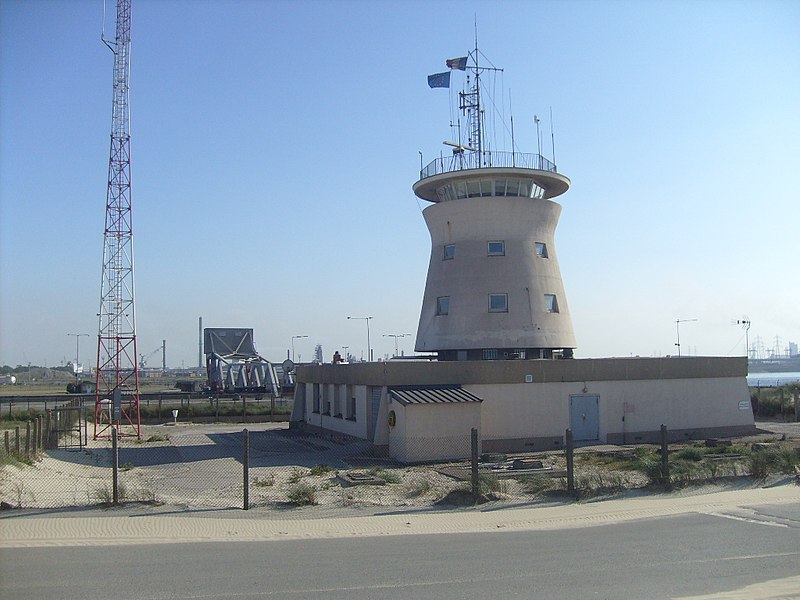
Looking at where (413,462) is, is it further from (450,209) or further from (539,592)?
(539,592)

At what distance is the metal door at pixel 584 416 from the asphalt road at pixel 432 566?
Result: 1453 cm

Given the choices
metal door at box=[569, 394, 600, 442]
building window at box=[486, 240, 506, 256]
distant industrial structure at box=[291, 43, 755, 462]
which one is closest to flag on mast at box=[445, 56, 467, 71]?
distant industrial structure at box=[291, 43, 755, 462]

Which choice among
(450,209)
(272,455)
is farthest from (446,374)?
(450,209)

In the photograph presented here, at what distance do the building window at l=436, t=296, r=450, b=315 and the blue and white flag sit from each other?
10.3 m

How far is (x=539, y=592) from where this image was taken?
990 cm

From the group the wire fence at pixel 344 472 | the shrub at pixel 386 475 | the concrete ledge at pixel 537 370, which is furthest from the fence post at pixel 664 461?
the concrete ledge at pixel 537 370

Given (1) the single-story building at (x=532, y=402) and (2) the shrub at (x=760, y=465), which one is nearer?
(2) the shrub at (x=760, y=465)

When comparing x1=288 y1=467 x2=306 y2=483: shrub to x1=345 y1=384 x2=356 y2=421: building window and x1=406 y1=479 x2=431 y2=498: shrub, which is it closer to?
x1=406 y1=479 x2=431 y2=498: shrub

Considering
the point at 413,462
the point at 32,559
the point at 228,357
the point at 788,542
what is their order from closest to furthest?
the point at 32,559, the point at 788,542, the point at 413,462, the point at 228,357

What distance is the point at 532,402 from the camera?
2795 centimetres

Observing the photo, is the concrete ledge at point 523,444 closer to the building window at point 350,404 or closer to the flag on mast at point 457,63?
the building window at point 350,404

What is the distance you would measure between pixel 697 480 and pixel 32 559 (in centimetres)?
1442

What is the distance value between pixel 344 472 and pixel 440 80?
2076cm

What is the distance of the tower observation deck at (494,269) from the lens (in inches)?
1252
